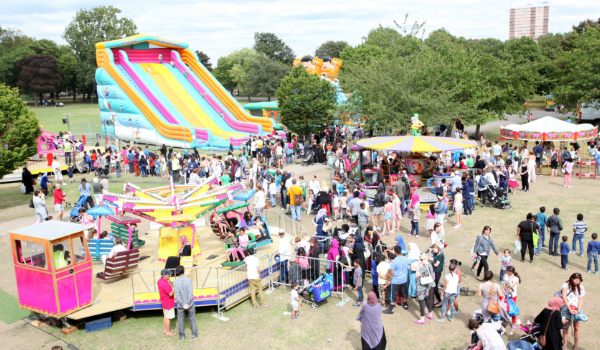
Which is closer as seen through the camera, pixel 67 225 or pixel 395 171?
pixel 67 225

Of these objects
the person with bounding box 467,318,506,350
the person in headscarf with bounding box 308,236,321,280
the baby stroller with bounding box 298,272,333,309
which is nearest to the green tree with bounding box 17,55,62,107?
the person in headscarf with bounding box 308,236,321,280

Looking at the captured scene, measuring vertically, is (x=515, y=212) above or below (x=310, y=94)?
below

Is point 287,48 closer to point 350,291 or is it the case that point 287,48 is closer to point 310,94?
point 310,94

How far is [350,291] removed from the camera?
1061 centimetres

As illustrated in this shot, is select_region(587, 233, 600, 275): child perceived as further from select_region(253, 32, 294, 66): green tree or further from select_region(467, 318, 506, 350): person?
select_region(253, 32, 294, 66): green tree

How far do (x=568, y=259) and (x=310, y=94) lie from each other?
22519mm

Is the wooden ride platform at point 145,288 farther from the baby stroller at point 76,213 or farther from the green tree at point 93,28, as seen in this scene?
the green tree at point 93,28

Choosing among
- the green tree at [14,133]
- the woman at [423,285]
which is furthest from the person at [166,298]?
the green tree at [14,133]

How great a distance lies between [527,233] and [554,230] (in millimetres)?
1105

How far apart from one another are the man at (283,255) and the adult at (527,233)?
19.7 ft

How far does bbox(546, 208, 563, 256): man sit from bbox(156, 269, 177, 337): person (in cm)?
961

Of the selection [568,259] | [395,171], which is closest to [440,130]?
[395,171]

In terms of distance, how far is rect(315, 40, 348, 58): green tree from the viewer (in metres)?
99.2

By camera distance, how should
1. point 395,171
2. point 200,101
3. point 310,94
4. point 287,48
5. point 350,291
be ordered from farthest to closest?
point 287,48, point 200,101, point 310,94, point 395,171, point 350,291
